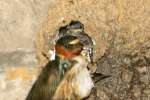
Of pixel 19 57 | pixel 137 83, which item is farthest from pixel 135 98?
pixel 19 57

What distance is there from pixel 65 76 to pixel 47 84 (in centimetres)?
5

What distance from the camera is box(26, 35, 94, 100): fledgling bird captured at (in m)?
1.91

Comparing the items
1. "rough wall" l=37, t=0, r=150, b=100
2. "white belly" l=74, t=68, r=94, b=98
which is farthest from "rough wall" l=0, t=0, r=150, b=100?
"white belly" l=74, t=68, r=94, b=98

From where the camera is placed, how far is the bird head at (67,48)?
6.31 ft

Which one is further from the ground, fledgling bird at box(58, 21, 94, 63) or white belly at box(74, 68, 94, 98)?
fledgling bird at box(58, 21, 94, 63)

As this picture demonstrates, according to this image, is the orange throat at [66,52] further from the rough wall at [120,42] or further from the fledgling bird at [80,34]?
the rough wall at [120,42]

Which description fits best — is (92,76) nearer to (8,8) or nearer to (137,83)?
(137,83)

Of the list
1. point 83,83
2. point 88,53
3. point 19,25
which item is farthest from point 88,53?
point 19,25

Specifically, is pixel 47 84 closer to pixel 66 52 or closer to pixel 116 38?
pixel 66 52

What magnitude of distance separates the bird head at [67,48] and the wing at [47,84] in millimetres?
35

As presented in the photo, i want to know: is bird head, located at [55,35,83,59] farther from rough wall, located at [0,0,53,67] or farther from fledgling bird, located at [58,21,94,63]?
rough wall, located at [0,0,53,67]

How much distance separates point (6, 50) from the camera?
221cm

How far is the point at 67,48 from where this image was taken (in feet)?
6.31

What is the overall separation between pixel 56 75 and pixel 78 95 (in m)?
0.09
